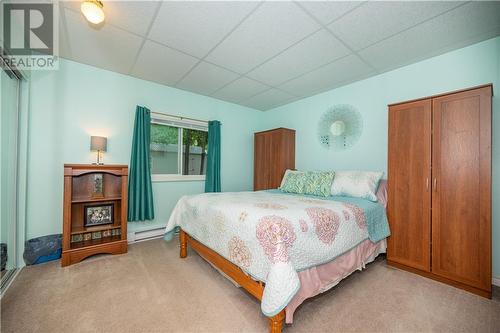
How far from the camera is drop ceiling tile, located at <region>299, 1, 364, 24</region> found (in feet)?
5.38

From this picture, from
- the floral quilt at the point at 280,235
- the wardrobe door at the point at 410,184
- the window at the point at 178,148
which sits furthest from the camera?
the window at the point at 178,148

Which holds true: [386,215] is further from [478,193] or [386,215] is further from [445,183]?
[478,193]

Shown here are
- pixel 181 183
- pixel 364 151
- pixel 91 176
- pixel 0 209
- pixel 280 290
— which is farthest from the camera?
pixel 181 183

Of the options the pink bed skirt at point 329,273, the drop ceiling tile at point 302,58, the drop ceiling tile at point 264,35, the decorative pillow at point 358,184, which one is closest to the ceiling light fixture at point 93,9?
the drop ceiling tile at point 264,35

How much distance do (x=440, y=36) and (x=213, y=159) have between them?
334 centimetres

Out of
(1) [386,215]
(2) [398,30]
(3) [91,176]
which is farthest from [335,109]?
(3) [91,176]

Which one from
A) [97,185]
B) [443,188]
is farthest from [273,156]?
[97,185]

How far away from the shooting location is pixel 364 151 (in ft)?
9.72

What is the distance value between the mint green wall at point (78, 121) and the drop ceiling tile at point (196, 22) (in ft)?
4.15

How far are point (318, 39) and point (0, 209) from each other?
352 cm

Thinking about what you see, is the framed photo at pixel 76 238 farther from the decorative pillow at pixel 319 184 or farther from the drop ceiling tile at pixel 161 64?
the decorative pillow at pixel 319 184

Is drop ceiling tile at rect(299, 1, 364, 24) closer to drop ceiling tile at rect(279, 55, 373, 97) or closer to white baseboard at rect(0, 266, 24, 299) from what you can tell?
drop ceiling tile at rect(279, 55, 373, 97)

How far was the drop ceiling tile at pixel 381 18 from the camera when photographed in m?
1.65

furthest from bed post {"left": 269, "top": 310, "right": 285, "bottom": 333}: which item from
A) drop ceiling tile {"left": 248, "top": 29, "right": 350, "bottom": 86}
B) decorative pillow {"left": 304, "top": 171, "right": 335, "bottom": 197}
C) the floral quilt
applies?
drop ceiling tile {"left": 248, "top": 29, "right": 350, "bottom": 86}
